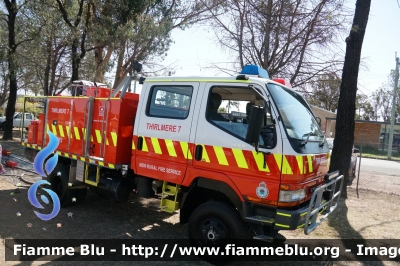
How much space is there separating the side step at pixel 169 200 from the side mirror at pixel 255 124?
60.3 inches

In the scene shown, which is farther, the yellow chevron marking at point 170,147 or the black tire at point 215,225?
the yellow chevron marking at point 170,147

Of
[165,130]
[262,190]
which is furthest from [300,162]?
[165,130]

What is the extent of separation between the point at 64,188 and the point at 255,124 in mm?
4373

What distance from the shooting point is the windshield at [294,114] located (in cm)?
415

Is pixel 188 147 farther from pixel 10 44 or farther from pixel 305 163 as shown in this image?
pixel 10 44

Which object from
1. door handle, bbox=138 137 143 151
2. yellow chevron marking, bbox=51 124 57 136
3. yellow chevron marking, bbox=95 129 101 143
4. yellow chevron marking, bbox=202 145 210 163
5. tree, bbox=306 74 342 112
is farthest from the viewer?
tree, bbox=306 74 342 112

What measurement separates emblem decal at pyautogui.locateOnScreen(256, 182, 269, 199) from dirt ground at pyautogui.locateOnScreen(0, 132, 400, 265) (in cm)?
117

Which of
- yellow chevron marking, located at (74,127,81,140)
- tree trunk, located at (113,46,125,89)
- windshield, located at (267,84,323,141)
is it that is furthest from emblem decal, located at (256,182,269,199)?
tree trunk, located at (113,46,125,89)

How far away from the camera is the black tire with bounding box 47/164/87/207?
6.41 meters

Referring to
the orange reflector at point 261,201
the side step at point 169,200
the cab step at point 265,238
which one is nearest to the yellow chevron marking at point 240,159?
the orange reflector at point 261,201

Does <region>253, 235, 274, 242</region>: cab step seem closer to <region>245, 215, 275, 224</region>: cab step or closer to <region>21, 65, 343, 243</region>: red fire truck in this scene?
<region>21, 65, 343, 243</region>: red fire truck

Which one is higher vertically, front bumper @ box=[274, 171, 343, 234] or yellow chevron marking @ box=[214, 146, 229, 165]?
yellow chevron marking @ box=[214, 146, 229, 165]

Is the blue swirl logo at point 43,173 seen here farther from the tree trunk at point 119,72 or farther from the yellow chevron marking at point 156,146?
the tree trunk at point 119,72

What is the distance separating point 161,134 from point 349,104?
17.8ft
